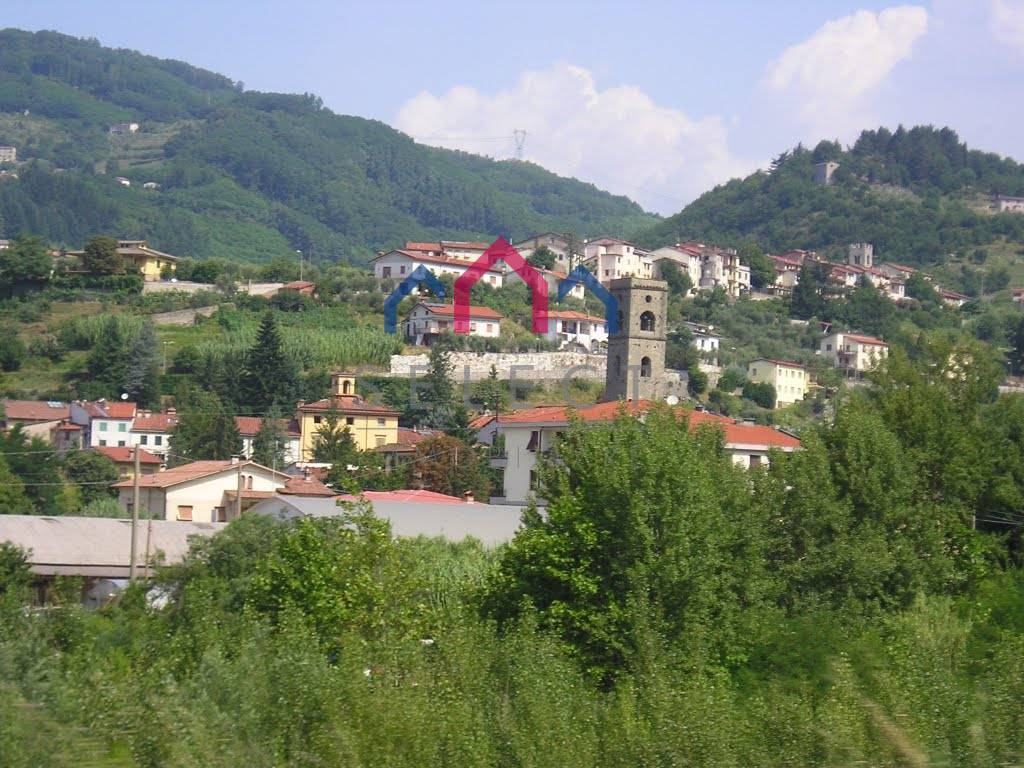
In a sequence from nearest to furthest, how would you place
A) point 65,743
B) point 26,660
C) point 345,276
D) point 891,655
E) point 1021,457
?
1. point 65,743
2. point 26,660
3. point 891,655
4. point 1021,457
5. point 345,276

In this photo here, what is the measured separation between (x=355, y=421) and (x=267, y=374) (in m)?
5.22

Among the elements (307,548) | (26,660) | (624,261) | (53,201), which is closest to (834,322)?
(624,261)

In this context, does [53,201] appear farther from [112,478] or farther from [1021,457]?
[1021,457]

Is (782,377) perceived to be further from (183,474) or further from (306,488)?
(183,474)

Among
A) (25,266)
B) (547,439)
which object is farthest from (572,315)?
(547,439)

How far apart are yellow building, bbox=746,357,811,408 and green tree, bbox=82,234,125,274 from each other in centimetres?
3293

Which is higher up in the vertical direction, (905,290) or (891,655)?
(905,290)

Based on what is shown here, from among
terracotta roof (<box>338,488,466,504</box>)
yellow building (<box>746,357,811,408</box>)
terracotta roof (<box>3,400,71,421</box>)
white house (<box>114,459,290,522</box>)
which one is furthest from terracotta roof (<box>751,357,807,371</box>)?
white house (<box>114,459,290,522</box>)

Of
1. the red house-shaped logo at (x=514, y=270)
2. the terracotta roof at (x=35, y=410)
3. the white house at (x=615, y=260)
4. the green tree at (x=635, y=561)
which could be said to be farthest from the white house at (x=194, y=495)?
the white house at (x=615, y=260)

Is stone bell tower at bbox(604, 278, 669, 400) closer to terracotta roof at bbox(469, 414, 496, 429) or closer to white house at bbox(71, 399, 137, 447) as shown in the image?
terracotta roof at bbox(469, 414, 496, 429)

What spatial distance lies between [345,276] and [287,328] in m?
11.7

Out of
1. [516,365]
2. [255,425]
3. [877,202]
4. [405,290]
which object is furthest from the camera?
[877,202]

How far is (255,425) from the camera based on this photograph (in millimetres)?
55000

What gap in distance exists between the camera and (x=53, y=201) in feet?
523
